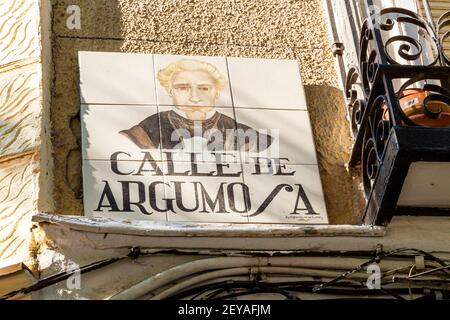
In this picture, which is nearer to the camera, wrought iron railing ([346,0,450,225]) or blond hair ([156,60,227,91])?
wrought iron railing ([346,0,450,225])

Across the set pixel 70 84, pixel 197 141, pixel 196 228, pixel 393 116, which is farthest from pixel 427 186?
pixel 70 84

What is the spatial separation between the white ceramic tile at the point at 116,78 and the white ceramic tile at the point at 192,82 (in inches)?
2.9

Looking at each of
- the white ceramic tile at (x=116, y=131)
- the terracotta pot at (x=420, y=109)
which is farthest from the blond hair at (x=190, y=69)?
the terracotta pot at (x=420, y=109)

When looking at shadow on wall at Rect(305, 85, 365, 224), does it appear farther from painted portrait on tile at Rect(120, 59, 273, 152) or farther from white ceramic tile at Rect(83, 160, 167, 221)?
white ceramic tile at Rect(83, 160, 167, 221)

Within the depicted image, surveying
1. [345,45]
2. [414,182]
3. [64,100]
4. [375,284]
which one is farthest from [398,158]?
[64,100]

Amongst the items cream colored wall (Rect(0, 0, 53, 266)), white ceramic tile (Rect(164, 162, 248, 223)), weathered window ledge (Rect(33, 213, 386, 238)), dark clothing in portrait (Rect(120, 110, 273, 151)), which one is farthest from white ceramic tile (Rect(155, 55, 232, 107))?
weathered window ledge (Rect(33, 213, 386, 238))

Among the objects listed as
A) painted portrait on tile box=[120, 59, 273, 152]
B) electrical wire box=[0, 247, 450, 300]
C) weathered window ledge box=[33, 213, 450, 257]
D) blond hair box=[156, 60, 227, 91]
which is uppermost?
blond hair box=[156, 60, 227, 91]

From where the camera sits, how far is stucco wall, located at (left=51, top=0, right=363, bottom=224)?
20.6ft

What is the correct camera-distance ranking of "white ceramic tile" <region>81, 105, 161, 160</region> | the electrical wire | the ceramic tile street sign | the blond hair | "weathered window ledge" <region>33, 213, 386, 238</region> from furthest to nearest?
the blond hair → "white ceramic tile" <region>81, 105, 161, 160</region> → the ceramic tile street sign → "weathered window ledge" <region>33, 213, 386, 238</region> → the electrical wire

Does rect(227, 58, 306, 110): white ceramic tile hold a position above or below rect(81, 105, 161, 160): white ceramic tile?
above

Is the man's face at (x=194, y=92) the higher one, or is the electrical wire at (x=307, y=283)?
A: the man's face at (x=194, y=92)

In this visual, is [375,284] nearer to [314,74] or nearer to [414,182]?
[414,182]

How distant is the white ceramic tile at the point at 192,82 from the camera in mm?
6364

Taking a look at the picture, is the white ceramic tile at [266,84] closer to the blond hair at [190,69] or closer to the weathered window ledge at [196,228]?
the blond hair at [190,69]
